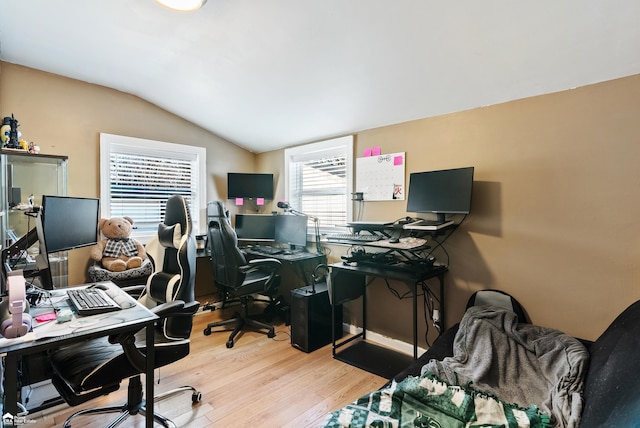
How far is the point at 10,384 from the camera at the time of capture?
107 centimetres

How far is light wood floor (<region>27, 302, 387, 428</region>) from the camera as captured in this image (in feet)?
5.98

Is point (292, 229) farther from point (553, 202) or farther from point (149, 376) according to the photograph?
point (553, 202)

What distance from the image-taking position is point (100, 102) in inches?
121

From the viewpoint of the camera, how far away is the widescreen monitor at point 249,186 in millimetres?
3902

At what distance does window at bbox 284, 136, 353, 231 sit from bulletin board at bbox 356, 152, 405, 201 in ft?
0.47

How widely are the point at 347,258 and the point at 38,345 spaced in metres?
1.99

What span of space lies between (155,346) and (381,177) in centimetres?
210

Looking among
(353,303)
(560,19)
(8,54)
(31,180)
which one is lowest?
(353,303)

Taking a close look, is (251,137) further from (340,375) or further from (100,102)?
(340,375)

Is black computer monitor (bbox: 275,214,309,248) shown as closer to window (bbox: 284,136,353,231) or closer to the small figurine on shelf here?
window (bbox: 284,136,353,231)

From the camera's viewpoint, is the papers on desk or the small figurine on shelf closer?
the papers on desk

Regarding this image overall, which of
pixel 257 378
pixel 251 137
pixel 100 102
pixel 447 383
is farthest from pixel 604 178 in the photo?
pixel 100 102

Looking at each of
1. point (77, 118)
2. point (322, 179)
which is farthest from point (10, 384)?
point (322, 179)

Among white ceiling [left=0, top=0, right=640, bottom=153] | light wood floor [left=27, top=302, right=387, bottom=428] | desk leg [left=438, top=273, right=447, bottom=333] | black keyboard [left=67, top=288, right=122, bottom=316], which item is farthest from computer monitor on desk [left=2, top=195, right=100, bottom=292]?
desk leg [left=438, top=273, right=447, bottom=333]
